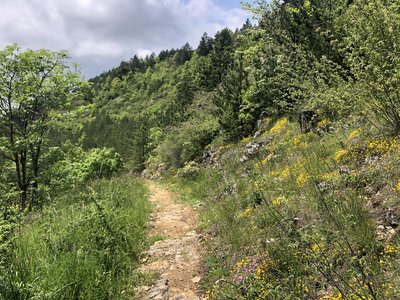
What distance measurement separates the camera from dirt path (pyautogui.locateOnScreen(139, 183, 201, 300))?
15.1 feet

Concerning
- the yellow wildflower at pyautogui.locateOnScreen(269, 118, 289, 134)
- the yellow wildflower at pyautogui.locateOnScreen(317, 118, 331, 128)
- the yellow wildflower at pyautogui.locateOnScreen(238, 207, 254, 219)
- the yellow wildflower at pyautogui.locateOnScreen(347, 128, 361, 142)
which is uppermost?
the yellow wildflower at pyautogui.locateOnScreen(269, 118, 289, 134)

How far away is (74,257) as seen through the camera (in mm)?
4289

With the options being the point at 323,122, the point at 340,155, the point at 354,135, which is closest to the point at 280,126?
the point at 323,122

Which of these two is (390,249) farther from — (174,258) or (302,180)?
(174,258)

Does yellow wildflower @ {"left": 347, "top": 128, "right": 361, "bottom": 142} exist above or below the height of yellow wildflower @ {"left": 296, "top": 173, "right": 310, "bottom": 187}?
above

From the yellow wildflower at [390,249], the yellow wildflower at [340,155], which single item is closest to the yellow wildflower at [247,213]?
the yellow wildflower at [340,155]

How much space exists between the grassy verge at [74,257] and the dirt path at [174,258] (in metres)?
0.36

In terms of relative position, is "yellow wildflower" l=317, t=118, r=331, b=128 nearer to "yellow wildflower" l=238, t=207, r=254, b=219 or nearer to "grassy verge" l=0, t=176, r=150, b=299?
"yellow wildflower" l=238, t=207, r=254, b=219

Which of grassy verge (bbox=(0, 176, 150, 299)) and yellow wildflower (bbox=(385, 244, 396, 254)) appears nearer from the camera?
yellow wildflower (bbox=(385, 244, 396, 254))

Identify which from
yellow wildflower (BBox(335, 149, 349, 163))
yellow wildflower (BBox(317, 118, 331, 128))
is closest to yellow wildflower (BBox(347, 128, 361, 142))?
yellow wildflower (BBox(335, 149, 349, 163))

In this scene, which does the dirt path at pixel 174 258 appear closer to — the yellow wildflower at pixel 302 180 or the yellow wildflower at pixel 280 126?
the yellow wildflower at pixel 302 180

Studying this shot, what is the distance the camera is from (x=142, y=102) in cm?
11294

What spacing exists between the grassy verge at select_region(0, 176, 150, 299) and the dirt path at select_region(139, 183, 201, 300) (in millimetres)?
362

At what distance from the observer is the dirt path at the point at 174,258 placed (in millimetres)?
4617
